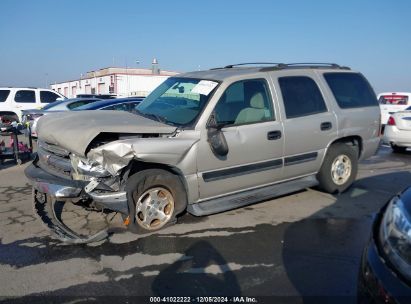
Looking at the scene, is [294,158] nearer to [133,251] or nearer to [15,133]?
[133,251]

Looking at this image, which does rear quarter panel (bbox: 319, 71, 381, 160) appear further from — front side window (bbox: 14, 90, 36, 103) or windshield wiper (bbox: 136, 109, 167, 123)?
front side window (bbox: 14, 90, 36, 103)

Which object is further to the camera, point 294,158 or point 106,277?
point 294,158

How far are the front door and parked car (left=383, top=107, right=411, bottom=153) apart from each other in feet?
21.1

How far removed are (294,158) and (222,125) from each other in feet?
4.44

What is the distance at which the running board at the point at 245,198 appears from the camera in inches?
182

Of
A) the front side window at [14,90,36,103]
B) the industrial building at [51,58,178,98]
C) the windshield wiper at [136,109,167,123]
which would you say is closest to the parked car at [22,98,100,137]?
the front side window at [14,90,36,103]

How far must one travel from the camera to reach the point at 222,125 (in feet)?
15.0

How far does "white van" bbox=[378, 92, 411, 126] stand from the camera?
15398mm

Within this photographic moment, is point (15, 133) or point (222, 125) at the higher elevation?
point (222, 125)

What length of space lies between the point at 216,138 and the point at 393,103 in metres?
13.7

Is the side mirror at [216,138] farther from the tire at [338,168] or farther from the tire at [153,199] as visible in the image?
the tire at [338,168]

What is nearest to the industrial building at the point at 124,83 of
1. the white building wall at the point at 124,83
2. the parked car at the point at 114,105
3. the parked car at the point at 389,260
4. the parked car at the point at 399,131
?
the white building wall at the point at 124,83

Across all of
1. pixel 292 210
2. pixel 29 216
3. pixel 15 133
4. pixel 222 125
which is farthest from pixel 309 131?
pixel 15 133

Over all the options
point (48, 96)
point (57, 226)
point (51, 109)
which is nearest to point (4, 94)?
point (48, 96)
